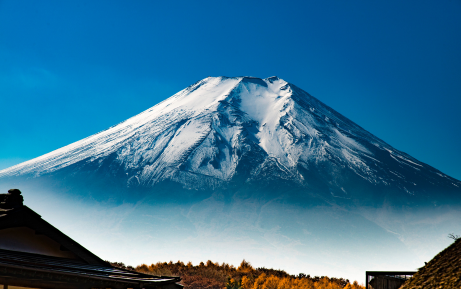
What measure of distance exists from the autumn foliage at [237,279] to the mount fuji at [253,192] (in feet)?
197

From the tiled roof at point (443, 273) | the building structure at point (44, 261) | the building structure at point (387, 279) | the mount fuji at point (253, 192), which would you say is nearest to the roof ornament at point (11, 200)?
the building structure at point (44, 261)

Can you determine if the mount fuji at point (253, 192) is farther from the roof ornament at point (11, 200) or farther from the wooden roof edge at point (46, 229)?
the roof ornament at point (11, 200)

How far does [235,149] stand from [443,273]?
95.5 metres

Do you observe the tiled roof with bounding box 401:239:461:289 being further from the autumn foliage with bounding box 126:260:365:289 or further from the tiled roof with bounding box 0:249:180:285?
the autumn foliage with bounding box 126:260:365:289

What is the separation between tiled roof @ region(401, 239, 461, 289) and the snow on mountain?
87.3 m

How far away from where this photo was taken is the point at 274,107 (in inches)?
4887

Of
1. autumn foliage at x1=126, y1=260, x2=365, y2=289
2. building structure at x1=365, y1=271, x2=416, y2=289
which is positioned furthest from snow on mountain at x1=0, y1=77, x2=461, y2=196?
building structure at x1=365, y1=271, x2=416, y2=289

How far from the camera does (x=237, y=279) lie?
16.9m

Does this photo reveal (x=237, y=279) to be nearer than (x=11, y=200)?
No

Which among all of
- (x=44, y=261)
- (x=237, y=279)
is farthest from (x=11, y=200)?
(x=237, y=279)

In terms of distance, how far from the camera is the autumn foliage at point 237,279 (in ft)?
49.8

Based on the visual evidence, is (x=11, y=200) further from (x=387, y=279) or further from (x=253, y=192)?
(x=253, y=192)

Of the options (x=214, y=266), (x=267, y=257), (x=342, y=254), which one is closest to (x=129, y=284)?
(x=214, y=266)

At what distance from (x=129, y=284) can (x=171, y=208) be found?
87910 mm
